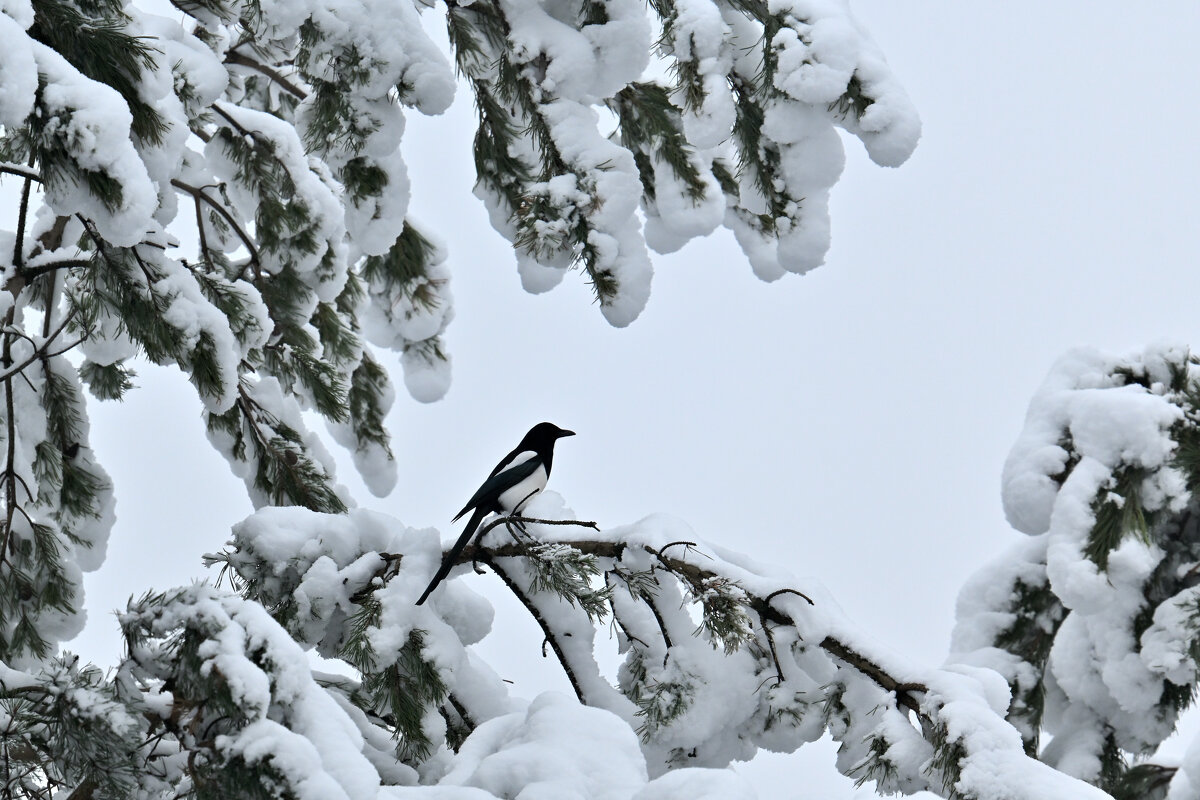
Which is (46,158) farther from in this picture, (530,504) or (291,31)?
(530,504)

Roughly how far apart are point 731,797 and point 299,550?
147 centimetres

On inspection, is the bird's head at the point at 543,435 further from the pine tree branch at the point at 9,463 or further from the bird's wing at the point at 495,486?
the pine tree branch at the point at 9,463

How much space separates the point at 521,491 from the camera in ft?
10.2

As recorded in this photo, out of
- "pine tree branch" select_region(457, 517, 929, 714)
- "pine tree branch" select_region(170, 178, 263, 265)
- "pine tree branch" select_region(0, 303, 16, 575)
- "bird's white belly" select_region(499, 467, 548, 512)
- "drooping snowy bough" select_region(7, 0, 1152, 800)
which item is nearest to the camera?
"drooping snowy bough" select_region(7, 0, 1152, 800)

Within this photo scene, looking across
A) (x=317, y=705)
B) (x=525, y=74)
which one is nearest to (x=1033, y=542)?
(x=525, y=74)

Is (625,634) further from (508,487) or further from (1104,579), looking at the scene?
(1104,579)

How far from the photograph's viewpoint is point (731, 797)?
1.75 metres

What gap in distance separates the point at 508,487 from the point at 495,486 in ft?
0.19

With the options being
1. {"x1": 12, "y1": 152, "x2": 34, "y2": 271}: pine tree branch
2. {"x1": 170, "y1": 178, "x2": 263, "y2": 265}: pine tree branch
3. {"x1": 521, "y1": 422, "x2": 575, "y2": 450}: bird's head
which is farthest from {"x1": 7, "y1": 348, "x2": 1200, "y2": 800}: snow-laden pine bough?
{"x1": 170, "y1": 178, "x2": 263, "y2": 265}: pine tree branch

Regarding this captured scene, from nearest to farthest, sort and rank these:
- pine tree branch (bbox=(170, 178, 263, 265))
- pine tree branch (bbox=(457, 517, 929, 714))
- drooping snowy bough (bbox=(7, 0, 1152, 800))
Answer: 1. drooping snowy bough (bbox=(7, 0, 1152, 800))
2. pine tree branch (bbox=(457, 517, 929, 714))
3. pine tree branch (bbox=(170, 178, 263, 265))

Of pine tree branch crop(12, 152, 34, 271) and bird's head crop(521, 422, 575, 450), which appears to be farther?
bird's head crop(521, 422, 575, 450)

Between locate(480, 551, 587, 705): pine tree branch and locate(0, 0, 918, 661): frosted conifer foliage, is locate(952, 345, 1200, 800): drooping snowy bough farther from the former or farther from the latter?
locate(480, 551, 587, 705): pine tree branch

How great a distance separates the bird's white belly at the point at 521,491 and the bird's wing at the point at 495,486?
1cm

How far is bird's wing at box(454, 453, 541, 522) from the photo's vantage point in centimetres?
296
